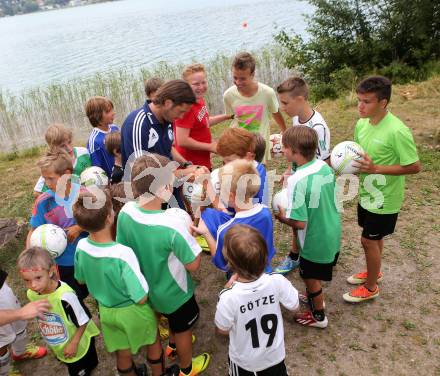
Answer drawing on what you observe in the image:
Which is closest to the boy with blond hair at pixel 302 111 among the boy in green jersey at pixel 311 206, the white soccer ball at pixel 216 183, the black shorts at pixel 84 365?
the boy in green jersey at pixel 311 206

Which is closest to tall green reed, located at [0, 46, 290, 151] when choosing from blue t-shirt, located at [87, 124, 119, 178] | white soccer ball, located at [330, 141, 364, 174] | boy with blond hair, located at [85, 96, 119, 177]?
boy with blond hair, located at [85, 96, 119, 177]

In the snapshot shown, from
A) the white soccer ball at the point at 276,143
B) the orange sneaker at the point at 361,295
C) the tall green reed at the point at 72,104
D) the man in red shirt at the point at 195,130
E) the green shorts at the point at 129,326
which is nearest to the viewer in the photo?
the green shorts at the point at 129,326

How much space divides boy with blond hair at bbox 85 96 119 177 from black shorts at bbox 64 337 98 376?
73.5 inches

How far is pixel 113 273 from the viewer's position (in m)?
2.53

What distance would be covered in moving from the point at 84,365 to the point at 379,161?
9.46ft

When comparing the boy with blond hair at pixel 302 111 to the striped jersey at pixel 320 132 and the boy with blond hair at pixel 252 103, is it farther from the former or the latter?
the boy with blond hair at pixel 252 103

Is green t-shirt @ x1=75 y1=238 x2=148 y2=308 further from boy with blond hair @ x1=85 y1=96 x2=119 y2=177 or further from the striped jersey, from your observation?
the striped jersey

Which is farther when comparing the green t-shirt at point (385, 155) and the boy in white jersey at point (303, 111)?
the boy in white jersey at point (303, 111)

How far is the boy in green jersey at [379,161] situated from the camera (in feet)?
10.5

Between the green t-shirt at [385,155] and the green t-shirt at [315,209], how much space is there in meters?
0.45

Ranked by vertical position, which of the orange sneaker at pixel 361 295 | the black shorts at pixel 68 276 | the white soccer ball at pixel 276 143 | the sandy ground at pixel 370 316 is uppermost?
the white soccer ball at pixel 276 143

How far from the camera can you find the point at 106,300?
8.60ft

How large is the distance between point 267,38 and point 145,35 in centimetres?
1201

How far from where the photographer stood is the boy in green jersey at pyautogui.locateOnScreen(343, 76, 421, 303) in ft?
10.5
